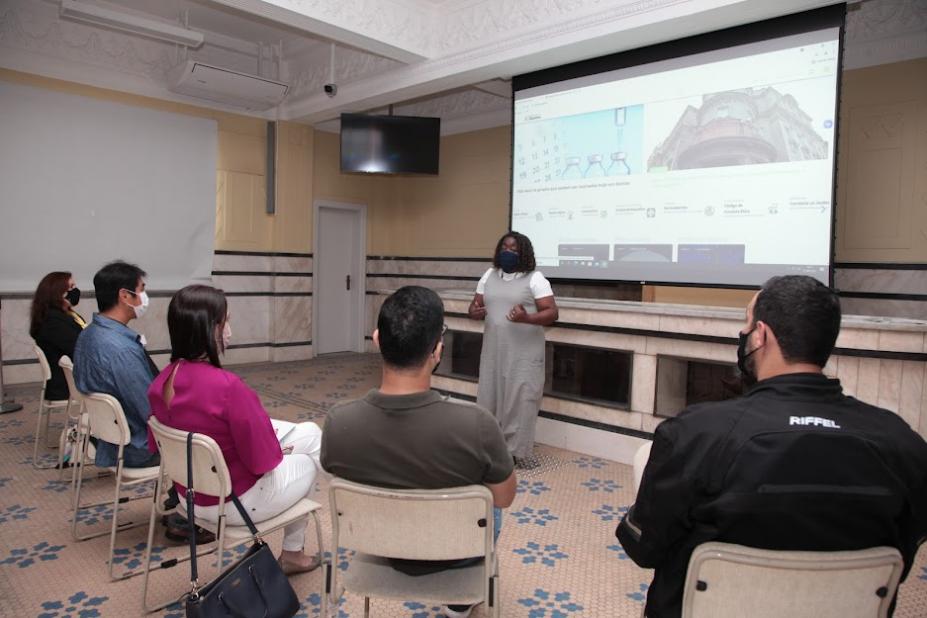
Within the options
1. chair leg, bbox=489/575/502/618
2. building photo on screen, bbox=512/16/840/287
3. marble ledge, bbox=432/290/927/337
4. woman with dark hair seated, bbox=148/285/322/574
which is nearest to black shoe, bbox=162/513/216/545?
woman with dark hair seated, bbox=148/285/322/574

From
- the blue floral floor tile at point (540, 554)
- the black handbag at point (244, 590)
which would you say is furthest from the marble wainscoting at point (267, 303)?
the black handbag at point (244, 590)

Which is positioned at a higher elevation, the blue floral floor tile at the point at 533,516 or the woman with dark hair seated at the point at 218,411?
the woman with dark hair seated at the point at 218,411

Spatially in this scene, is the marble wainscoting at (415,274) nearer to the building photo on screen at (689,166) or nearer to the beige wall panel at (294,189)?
the beige wall panel at (294,189)

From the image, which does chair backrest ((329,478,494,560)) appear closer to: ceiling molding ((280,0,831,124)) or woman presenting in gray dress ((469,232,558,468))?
woman presenting in gray dress ((469,232,558,468))

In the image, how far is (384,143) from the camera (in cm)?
650

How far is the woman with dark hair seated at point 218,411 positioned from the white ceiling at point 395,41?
10.6ft

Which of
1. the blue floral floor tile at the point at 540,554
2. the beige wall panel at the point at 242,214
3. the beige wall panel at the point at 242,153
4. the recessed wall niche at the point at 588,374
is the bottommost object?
the blue floral floor tile at the point at 540,554

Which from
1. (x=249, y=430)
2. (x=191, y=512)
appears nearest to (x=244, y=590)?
(x=191, y=512)

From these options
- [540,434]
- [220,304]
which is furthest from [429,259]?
[220,304]

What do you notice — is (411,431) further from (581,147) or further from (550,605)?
(581,147)

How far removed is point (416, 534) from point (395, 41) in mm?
4743

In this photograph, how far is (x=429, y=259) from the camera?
8.24 meters

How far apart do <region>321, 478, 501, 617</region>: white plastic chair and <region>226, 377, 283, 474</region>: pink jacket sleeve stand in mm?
535

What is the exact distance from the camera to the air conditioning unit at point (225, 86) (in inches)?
234
